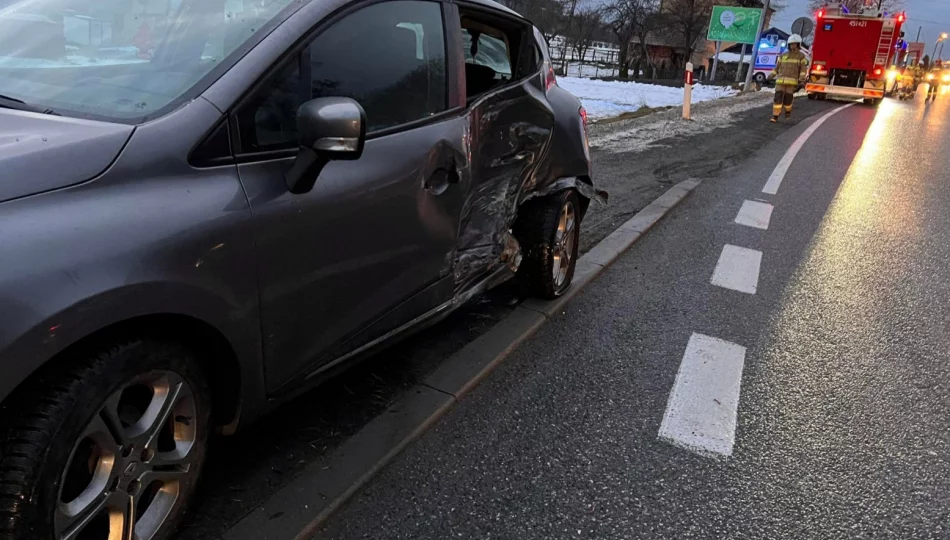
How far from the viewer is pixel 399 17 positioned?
279 centimetres

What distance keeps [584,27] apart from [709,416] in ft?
208

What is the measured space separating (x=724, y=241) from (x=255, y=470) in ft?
15.9

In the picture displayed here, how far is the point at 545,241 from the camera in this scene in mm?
4133

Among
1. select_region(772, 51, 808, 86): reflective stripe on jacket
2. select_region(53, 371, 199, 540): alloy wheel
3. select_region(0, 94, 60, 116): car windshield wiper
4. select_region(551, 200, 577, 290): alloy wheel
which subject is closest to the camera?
select_region(53, 371, 199, 540): alloy wheel

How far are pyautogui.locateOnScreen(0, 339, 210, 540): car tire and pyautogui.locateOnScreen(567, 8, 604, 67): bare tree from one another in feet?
204

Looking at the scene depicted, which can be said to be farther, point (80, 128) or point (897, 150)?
point (897, 150)

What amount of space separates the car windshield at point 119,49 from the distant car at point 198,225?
0.03 feet

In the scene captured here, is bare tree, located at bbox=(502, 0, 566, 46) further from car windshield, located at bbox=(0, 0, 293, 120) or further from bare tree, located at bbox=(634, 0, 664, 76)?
car windshield, located at bbox=(0, 0, 293, 120)

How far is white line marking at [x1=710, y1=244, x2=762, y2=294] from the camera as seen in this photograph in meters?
5.04

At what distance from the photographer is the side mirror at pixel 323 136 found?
208 centimetres

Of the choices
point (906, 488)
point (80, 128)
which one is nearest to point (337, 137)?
point (80, 128)

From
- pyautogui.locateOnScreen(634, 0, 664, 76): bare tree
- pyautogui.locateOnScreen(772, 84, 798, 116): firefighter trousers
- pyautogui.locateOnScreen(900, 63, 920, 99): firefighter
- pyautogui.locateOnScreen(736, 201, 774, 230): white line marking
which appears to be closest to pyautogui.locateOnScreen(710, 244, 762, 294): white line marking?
pyautogui.locateOnScreen(736, 201, 774, 230): white line marking

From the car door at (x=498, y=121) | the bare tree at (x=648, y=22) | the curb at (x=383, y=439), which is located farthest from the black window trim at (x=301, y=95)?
the bare tree at (x=648, y=22)

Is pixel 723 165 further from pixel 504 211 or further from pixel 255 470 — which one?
pixel 255 470
